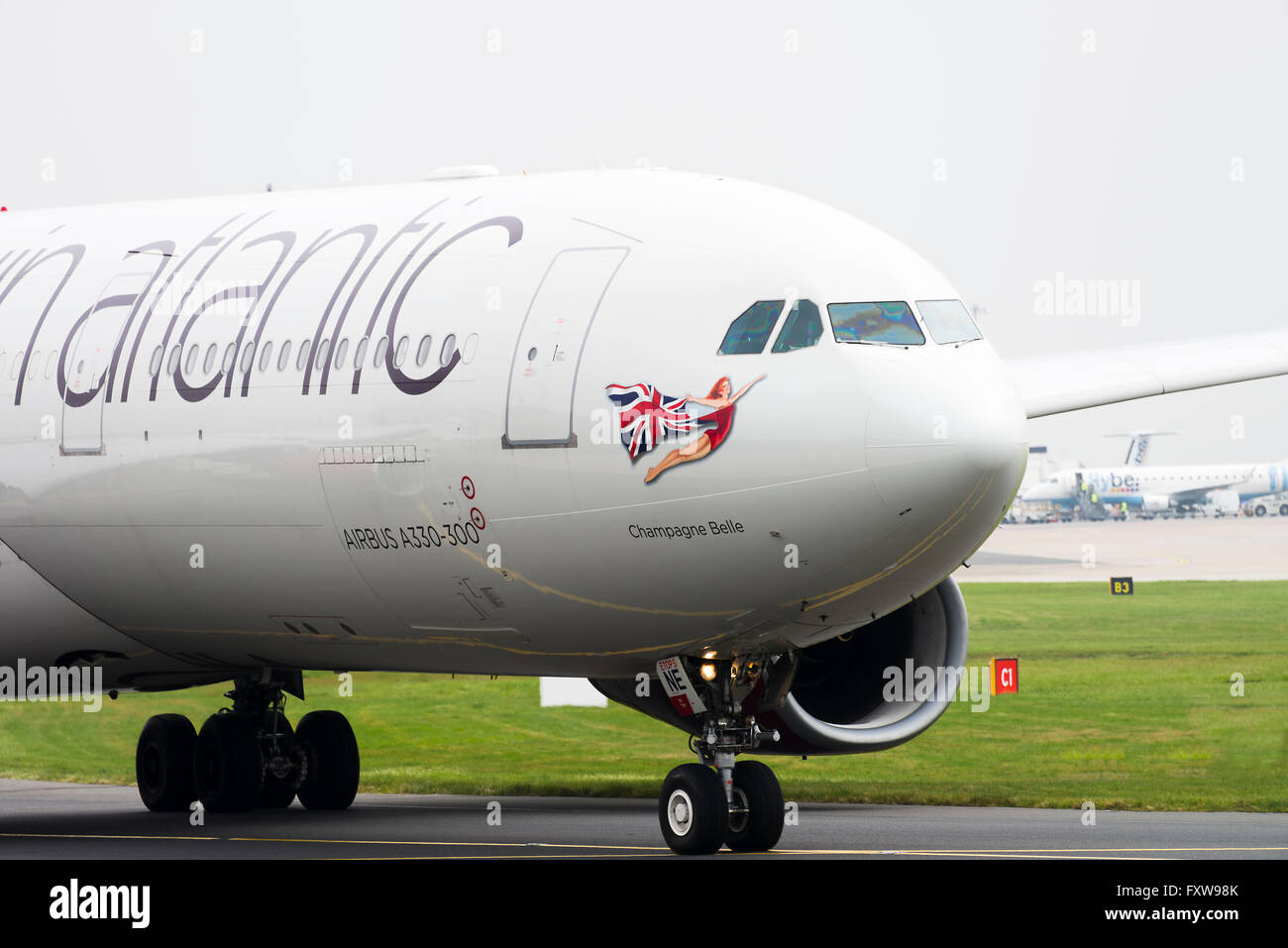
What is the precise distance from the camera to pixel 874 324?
12.4m

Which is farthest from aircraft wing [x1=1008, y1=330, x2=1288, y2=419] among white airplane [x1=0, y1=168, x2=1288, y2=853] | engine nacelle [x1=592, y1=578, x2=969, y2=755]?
engine nacelle [x1=592, y1=578, x2=969, y2=755]

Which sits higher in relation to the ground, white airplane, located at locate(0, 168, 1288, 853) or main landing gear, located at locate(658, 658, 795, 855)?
white airplane, located at locate(0, 168, 1288, 853)

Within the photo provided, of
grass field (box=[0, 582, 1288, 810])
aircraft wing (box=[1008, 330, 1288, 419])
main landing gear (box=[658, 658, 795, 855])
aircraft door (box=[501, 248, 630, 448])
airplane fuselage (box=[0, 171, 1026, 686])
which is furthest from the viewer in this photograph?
grass field (box=[0, 582, 1288, 810])

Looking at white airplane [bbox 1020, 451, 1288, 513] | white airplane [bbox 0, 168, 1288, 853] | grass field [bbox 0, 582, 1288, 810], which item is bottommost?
grass field [bbox 0, 582, 1288, 810]

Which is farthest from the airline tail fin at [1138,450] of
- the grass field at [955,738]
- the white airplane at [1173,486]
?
the grass field at [955,738]

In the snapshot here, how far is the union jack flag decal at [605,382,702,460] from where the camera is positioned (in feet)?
40.6

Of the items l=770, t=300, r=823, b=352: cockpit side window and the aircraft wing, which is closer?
l=770, t=300, r=823, b=352: cockpit side window

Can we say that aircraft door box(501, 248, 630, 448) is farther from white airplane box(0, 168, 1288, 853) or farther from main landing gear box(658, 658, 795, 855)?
main landing gear box(658, 658, 795, 855)

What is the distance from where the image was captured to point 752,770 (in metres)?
13.7

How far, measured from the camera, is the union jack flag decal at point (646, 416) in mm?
12367

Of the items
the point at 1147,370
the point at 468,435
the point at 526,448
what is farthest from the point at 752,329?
the point at 1147,370

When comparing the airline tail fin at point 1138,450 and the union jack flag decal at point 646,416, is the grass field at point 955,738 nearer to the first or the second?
the union jack flag decal at point 646,416

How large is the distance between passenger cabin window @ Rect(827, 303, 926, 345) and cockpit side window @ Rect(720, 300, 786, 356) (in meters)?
0.34
